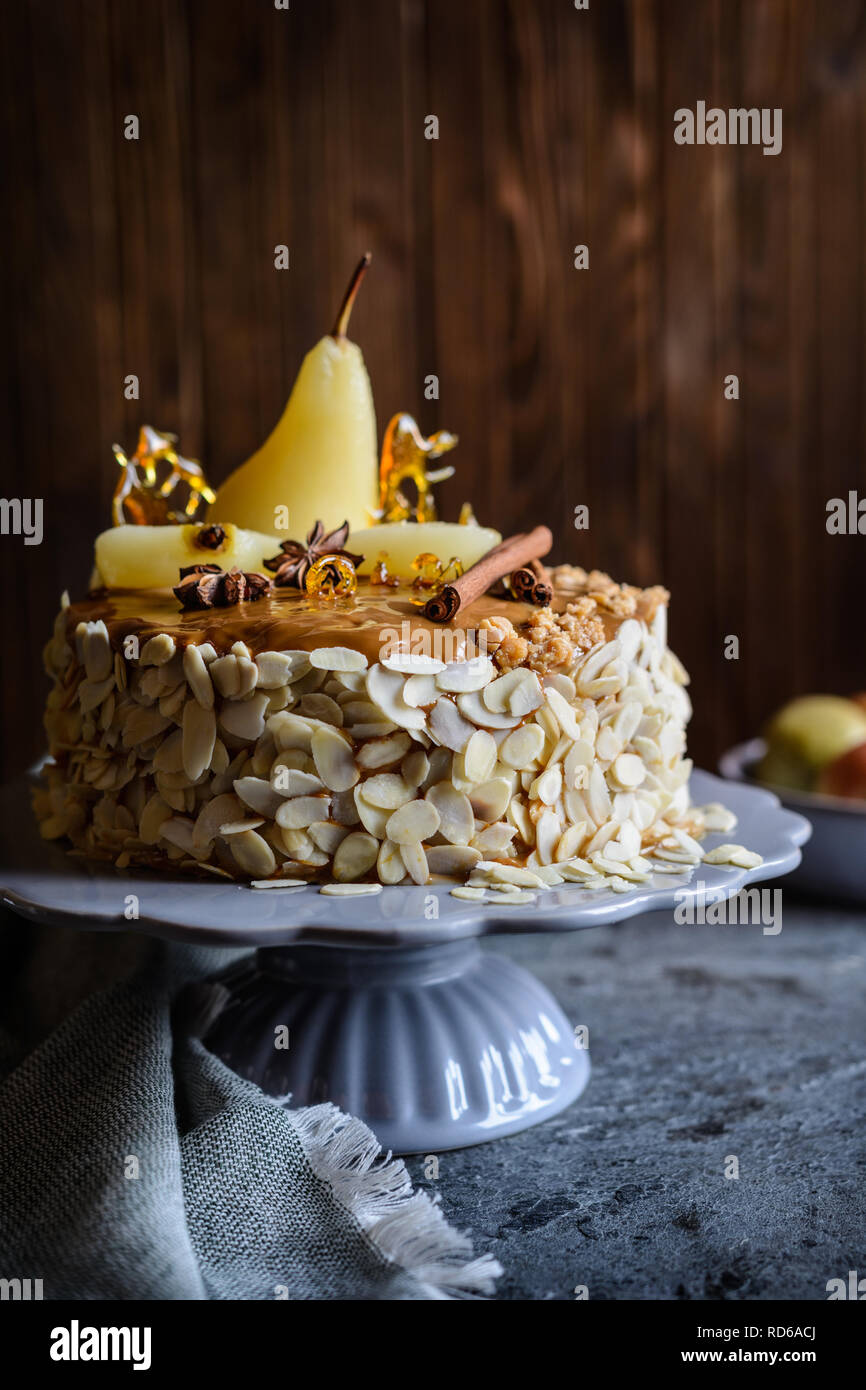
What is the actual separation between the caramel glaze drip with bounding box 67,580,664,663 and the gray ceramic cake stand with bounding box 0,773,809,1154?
20 centimetres

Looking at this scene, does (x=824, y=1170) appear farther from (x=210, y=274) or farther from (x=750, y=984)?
(x=210, y=274)

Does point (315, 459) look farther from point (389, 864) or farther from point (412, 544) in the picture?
point (389, 864)

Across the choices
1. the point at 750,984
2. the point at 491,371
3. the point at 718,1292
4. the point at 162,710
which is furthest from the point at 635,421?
the point at 718,1292

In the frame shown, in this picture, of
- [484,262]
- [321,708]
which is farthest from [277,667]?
[484,262]

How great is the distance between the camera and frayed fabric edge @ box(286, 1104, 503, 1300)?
895 mm

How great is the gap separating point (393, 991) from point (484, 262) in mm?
1237

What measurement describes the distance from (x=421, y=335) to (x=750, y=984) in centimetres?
110

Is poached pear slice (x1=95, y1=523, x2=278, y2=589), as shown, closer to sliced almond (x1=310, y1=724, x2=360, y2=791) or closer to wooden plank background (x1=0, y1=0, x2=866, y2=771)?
sliced almond (x1=310, y1=724, x2=360, y2=791)

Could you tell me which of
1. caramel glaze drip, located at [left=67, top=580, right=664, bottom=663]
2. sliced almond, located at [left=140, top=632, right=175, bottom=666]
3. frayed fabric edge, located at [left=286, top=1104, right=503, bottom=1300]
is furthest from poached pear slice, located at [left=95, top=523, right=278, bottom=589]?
frayed fabric edge, located at [left=286, top=1104, right=503, bottom=1300]

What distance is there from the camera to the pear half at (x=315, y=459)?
133cm

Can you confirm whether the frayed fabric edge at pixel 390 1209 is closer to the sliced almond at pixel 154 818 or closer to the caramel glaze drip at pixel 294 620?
the sliced almond at pixel 154 818

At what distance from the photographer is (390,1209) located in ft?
3.18

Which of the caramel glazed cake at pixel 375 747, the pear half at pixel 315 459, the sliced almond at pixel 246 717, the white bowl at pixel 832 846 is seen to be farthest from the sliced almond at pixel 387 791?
the white bowl at pixel 832 846

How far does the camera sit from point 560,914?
3.18ft
